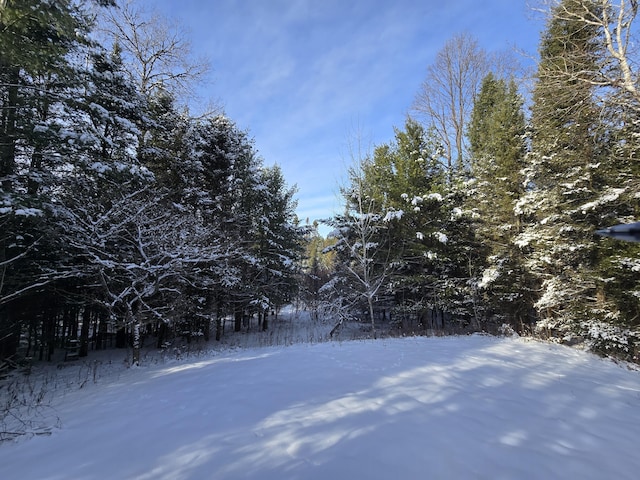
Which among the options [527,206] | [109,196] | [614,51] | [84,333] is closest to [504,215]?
[527,206]

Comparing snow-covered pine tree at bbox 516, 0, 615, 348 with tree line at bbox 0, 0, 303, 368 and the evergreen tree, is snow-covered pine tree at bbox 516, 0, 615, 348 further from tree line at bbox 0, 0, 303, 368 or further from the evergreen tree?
tree line at bbox 0, 0, 303, 368

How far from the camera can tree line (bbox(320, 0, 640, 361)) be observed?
7.08 metres

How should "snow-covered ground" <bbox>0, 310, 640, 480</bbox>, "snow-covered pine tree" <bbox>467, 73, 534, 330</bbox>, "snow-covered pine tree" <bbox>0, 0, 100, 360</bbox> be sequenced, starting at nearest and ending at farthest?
"snow-covered ground" <bbox>0, 310, 640, 480</bbox>
"snow-covered pine tree" <bbox>0, 0, 100, 360</bbox>
"snow-covered pine tree" <bbox>467, 73, 534, 330</bbox>

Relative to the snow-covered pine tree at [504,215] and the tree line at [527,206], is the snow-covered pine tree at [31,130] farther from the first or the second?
the snow-covered pine tree at [504,215]

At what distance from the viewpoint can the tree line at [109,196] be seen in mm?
6094

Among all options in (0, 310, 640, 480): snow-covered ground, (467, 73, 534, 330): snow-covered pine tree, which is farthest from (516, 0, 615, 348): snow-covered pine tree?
(0, 310, 640, 480): snow-covered ground

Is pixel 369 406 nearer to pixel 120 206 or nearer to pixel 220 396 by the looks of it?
pixel 220 396

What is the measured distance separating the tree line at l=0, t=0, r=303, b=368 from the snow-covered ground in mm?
2879

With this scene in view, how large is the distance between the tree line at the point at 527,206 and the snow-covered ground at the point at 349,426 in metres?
3.90

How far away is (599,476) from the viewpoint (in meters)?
2.34

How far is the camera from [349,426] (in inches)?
122

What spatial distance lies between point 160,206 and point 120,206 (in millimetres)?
1552

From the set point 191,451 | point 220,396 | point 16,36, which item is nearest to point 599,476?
point 191,451

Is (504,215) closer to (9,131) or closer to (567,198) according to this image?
(567,198)
